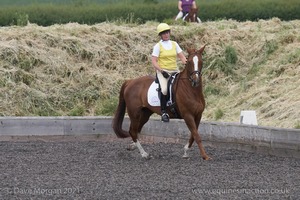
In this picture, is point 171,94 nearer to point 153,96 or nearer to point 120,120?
point 153,96

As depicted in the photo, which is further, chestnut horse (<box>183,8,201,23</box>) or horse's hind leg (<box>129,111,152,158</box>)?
chestnut horse (<box>183,8,201,23</box>)

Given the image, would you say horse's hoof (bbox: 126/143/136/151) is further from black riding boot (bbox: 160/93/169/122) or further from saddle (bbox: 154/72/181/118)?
saddle (bbox: 154/72/181/118)

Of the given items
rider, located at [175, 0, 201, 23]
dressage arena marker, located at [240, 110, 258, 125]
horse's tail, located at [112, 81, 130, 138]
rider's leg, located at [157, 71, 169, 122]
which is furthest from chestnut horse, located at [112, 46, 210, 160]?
rider, located at [175, 0, 201, 23]

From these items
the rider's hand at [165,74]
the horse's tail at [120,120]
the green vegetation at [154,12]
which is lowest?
the green vegetation at [154,12]

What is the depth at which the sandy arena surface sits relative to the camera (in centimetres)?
1112

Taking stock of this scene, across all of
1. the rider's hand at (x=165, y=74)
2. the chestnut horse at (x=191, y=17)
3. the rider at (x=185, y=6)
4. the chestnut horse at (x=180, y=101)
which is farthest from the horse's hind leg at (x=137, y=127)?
the rider at (x=185, y=6)

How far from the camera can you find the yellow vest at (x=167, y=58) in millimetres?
15141

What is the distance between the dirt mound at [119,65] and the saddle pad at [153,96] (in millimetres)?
2903

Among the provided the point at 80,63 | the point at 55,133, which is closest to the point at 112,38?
the point at 80,63

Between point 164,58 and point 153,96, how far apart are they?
2.10 ft

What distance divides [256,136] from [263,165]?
1537 mm

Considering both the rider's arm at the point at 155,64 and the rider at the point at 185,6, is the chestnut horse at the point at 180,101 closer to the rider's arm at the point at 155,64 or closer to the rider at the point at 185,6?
the rider's arm at the point at 155,64

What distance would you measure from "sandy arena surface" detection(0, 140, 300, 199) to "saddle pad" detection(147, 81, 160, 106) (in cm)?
87

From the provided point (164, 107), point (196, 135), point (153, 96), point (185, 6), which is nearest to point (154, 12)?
point (185, 6)
